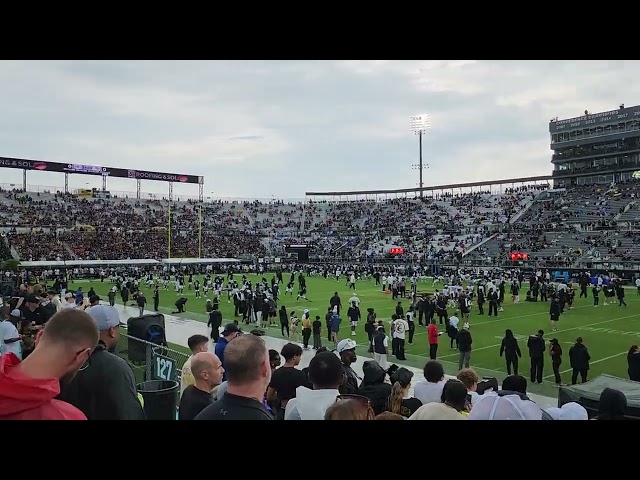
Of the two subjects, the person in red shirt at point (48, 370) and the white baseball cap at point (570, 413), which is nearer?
the person in red shirt at point (48, 370)

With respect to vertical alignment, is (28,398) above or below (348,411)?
above

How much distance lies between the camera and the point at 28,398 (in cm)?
229

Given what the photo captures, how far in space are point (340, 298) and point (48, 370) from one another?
27878 mm

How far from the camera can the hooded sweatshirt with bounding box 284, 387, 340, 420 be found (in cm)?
417

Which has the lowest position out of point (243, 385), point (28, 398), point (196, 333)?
point (196, 333)

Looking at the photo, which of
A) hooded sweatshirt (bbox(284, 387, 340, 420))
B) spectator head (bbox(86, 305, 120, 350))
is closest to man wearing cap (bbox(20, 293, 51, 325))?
spectator head (bbox(86, 305, 120, 350))

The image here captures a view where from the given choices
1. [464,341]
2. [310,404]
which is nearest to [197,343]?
[310,404]

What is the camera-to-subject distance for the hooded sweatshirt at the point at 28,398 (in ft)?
7.41

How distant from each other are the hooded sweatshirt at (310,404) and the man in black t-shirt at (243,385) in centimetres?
126

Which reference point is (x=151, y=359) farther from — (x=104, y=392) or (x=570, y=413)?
(x=570, y=413)

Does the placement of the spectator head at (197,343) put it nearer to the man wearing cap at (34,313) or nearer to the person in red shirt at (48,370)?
the person in red shirt at (48,370)

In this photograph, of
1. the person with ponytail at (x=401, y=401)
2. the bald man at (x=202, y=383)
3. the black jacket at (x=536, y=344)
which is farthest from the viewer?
the black jacket at (x=536, y=344)

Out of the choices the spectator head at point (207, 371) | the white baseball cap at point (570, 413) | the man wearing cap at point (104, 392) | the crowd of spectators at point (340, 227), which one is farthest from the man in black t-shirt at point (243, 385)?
the crowd of spectators at point (340, 227)
